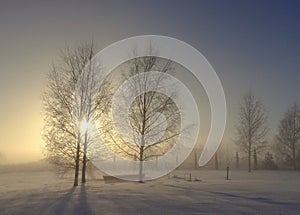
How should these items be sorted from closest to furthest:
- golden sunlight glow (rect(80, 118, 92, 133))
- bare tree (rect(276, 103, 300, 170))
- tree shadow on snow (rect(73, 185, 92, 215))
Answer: tree shadow on snow (rect(73, 185, 92, 215)) < golden sunlight glow (rect(80, 118, 92, 133)) < bare tree (rect(276, 103, 300, 170))

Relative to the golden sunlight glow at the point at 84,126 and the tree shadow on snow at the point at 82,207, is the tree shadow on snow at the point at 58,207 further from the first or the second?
the golden sunlight glow at the point at 84,126

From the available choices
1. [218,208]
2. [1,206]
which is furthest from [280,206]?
[1,206]

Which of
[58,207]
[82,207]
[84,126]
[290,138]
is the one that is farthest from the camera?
[290,138]

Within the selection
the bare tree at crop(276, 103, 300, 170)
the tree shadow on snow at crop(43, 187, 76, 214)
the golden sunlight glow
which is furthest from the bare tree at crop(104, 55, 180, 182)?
the bare tree at crop(276, 103, 300, 170)

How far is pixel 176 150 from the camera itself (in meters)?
34.1

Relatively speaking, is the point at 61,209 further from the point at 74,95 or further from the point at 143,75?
the point at 143,75

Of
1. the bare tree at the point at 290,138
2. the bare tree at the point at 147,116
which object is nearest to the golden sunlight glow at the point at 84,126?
the bare tree at the point at 147,116

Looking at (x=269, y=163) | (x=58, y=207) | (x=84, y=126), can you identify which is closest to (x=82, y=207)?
(x=58, y=207)

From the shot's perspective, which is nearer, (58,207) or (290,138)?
(58,207)

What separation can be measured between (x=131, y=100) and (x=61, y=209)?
17982mm

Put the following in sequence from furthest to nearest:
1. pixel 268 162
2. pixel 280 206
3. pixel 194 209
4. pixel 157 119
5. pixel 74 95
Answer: pixel 268 162
pixel 157 119
pixel 74 95
pixel 280 206
pixel 194 209

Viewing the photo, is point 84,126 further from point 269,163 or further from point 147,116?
point 269,163

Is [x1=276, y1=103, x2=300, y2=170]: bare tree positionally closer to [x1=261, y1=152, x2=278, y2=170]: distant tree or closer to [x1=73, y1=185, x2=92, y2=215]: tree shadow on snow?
[x1=261, y1=152, x2=278, y2=170]: distant tree

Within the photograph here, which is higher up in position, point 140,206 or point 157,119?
point 157,119
